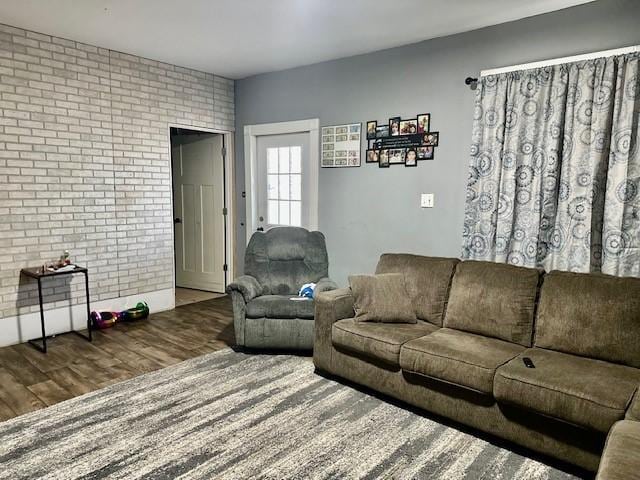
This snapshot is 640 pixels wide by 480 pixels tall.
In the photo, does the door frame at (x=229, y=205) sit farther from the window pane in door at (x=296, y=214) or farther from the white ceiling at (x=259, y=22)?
the white ceiling at (x=259, y=22)

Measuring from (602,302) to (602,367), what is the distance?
0.38 metres

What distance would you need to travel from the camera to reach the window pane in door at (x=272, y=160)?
16.1ft

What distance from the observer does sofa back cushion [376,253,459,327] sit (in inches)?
121

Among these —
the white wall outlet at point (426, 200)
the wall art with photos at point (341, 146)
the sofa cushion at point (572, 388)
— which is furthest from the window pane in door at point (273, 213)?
the sofa cushion at point (572, 388)

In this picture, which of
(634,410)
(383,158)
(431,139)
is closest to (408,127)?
(431,139)

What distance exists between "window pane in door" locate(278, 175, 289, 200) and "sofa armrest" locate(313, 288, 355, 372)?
6.41 feet

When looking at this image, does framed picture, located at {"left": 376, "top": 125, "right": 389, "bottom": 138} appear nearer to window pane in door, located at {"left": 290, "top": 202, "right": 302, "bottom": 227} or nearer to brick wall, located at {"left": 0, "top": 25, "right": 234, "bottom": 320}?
window pane in door, located at {"left": 290, "top": 202, "right": 302, "bottom": 227}

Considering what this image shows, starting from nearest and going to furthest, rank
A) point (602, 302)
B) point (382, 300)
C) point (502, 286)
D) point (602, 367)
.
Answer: point (602, 367) < point (602, 302) < point (502, 286) < point (382, 300)

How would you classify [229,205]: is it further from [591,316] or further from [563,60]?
[591,316]

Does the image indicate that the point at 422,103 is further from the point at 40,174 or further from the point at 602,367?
the point at 40,174

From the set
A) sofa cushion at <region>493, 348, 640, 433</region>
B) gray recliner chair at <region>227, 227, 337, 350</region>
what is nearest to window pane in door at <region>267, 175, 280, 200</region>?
gray recliner chair at <region>227, 227, 337, 350</region>

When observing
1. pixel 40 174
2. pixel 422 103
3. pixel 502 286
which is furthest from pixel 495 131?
pixel 40 174

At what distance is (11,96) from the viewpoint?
11.6 ft

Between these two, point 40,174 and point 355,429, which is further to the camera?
point 40,174
